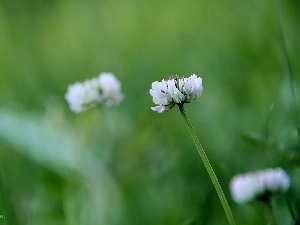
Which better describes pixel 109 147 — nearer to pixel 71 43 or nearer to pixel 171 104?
pixel 171 104

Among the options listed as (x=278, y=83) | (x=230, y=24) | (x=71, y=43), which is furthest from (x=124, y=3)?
(x=278, y=83)

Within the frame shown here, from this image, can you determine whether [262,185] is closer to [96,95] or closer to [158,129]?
[96,95]

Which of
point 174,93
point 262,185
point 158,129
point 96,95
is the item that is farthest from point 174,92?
point 158,129

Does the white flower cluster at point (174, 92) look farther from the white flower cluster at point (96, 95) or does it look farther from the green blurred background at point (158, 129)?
the white flower cluster at point (96, 95)

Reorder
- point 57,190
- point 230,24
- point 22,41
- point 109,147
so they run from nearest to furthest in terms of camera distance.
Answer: point 57,190
point 109,147
point 230,24
point 22,41

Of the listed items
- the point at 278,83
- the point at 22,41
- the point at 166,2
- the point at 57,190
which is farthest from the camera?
the point at 166,2

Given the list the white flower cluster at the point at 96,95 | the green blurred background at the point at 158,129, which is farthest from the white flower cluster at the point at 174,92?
the white flower cluster at the point at 96,95

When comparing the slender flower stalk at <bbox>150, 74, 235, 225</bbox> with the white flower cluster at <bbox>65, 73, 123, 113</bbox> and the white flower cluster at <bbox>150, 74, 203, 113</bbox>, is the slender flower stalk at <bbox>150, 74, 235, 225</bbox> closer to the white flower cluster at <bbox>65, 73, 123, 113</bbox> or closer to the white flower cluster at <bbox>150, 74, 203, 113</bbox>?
the white flower cluster at <bbox>150, 74, 203, 113</bbox>
